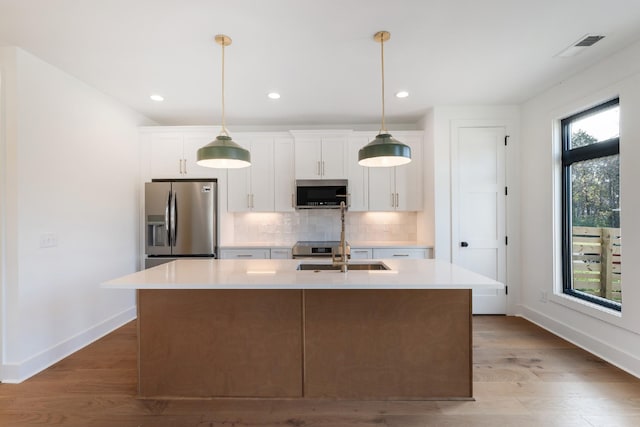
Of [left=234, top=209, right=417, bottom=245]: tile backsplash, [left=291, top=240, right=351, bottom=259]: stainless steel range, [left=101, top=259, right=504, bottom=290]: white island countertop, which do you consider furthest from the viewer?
[left=234, top=209, right=417, bottom=245]: tile backsplash

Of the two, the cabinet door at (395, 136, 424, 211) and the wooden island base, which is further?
the cabinet door at (395, 136, 424, 211)

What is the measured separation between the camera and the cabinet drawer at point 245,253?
4047 mm

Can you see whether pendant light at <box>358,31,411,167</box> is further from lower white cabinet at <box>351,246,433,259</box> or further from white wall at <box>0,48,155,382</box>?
white wall at <box>0,48,155,382</box>

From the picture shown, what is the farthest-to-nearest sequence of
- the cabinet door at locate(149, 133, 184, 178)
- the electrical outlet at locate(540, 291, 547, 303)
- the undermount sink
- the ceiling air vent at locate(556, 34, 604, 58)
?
1. the cabinet door at locate(149, 133, 184, 178)
2. the electrical outlet at locate(540, 291, 547, 303)
3. the undermount sink
4. the ceiling air vent at locate(556, 34, 604, 58)

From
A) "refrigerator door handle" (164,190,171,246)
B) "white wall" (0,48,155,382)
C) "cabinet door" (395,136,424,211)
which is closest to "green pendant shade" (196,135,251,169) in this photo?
"white wall" (0,48,155,382)

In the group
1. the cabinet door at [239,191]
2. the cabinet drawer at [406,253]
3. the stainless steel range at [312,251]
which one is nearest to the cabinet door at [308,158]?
the cabinet door at [239,191]

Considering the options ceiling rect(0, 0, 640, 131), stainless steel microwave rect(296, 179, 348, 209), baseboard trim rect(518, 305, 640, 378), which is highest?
ceiling rect(0, 0, 640, 131)

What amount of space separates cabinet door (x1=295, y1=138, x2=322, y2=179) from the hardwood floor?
277 cm

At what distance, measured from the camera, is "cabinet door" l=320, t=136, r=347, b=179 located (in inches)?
167

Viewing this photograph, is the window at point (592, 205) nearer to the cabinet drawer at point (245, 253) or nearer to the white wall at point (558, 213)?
the white wall at point (558, 213)

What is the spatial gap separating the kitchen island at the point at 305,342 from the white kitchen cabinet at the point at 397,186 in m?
2.16

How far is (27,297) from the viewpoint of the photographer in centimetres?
254

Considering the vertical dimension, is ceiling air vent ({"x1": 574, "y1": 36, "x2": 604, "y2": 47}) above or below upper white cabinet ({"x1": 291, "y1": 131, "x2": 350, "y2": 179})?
above

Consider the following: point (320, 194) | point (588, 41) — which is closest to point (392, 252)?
point (320, 194)
